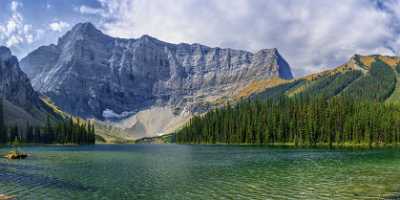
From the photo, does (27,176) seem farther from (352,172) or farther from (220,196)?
(352,172)

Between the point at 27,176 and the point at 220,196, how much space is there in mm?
40376

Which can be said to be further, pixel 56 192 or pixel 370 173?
pixel 370 173

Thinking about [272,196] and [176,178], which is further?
[176,178]

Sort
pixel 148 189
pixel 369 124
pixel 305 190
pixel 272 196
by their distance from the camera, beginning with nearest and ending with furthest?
pixel 272 196
pixel 305 190
pixel 148 189
pixel 369 124

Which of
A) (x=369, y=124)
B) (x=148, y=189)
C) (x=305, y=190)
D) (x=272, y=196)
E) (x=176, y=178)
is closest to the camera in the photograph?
(x=272, y=196)

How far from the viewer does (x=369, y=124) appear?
637 feet

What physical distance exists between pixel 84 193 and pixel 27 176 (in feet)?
79.8

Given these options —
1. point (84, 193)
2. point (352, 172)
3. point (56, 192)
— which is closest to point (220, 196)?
point (84, 193)

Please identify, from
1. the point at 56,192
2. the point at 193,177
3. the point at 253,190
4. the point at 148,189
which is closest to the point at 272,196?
the point at 253,190

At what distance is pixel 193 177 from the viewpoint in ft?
224

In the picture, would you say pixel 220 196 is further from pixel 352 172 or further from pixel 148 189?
pixel 352 172

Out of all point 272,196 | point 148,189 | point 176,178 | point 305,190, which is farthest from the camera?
point 176,178

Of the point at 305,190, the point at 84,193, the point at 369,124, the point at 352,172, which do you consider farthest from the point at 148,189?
the point at 369,124

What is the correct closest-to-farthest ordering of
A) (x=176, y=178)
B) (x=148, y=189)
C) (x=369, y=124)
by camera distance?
(x=148, y=189)
(x=176, y=178)
(x=369, y=124)
